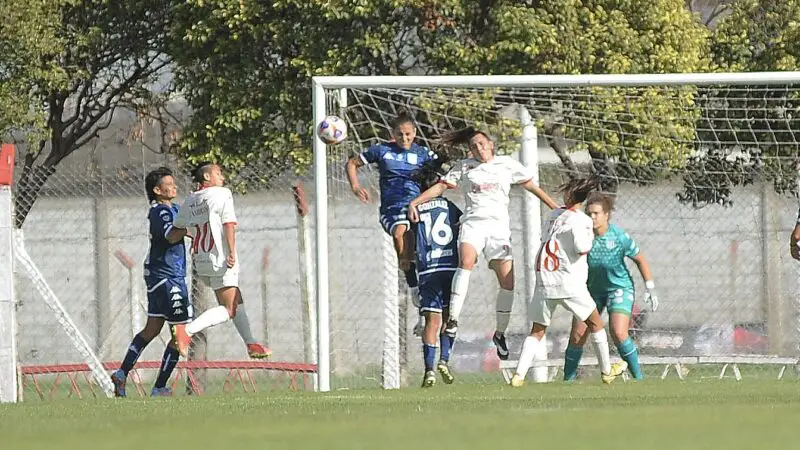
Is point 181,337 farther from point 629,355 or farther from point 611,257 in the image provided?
point 629,355

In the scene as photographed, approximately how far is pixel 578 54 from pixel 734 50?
2765mm

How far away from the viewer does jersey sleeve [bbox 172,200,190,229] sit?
1171 centimetres

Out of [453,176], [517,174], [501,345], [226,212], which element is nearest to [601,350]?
[501,345]

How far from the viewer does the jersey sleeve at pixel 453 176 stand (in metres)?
11.5

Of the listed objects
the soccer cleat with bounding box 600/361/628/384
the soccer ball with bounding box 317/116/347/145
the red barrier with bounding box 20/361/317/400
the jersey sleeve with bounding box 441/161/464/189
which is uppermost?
the soccer ball with bounding box 317/116/347/145

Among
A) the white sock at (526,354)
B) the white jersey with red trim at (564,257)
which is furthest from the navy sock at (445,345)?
the white jersey with red trim at (564,257)

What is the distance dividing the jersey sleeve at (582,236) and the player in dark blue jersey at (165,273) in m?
2.97

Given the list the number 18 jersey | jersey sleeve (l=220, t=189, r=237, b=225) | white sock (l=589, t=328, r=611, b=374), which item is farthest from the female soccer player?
jersey sleeve (l=220, t=189, r=237, b=225)

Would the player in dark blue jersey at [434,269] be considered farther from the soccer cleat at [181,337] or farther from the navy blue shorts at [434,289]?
the soccer cleat at [181,337]

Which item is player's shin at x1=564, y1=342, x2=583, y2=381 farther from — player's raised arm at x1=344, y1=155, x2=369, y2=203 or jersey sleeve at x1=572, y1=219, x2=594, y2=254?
player's raised arm at x1=344, y1=155, x2=369, y2=203

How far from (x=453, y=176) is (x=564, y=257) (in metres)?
1.02

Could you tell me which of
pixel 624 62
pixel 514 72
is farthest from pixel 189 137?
pixel 624 62

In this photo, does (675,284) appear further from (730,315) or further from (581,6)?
(581,6)

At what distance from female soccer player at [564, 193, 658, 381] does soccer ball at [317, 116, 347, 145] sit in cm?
211
